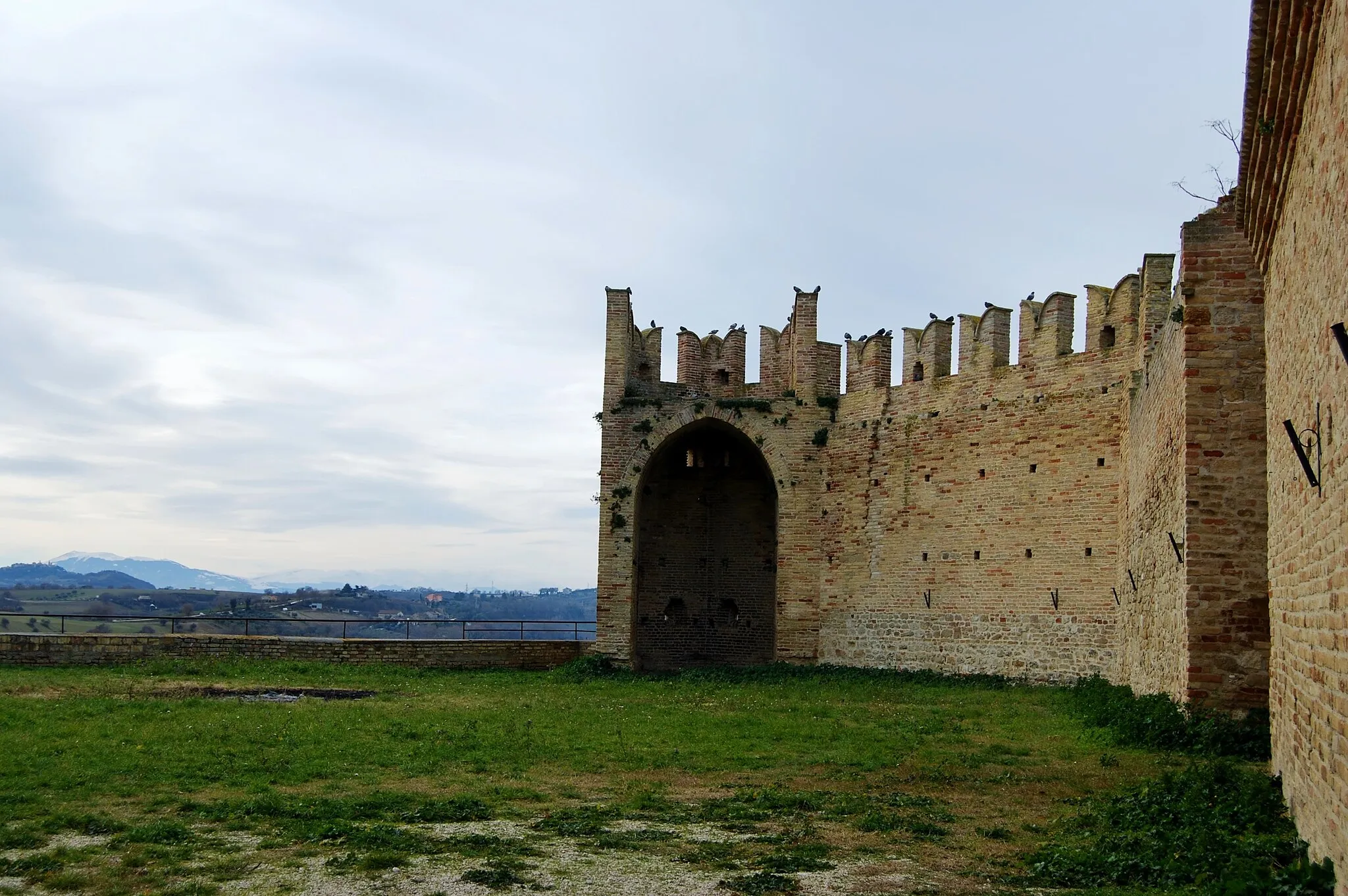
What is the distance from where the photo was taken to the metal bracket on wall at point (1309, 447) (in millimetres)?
6117

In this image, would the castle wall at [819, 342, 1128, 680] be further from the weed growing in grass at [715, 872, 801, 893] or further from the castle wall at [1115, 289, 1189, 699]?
the weed growing in grass at [715, 872, 801, 893]

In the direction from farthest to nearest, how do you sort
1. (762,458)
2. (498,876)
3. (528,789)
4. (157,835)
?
1. (762,458)
2. (528,789)
3. (157,835)
4. (498,876)

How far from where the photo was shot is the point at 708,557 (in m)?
28.1

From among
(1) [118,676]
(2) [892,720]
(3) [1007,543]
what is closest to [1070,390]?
(3) [1007,543]

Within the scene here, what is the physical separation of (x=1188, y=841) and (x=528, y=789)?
5.33m

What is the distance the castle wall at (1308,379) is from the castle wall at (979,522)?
39.7 ft

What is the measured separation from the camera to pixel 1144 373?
1652cm

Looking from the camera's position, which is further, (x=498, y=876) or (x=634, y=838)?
(x=634, y=838)

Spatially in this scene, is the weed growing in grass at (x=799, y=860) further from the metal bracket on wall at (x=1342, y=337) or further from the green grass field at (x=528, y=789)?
the metal bracket on wall at (x=1342, y=337)

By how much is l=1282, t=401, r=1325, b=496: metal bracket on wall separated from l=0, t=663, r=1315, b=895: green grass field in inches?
114

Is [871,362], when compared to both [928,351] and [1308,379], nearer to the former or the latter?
[928,351]

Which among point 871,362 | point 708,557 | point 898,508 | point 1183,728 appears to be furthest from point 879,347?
point 1183,728

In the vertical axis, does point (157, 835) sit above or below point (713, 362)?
below

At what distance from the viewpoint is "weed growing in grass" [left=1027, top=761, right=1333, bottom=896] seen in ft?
21.7
